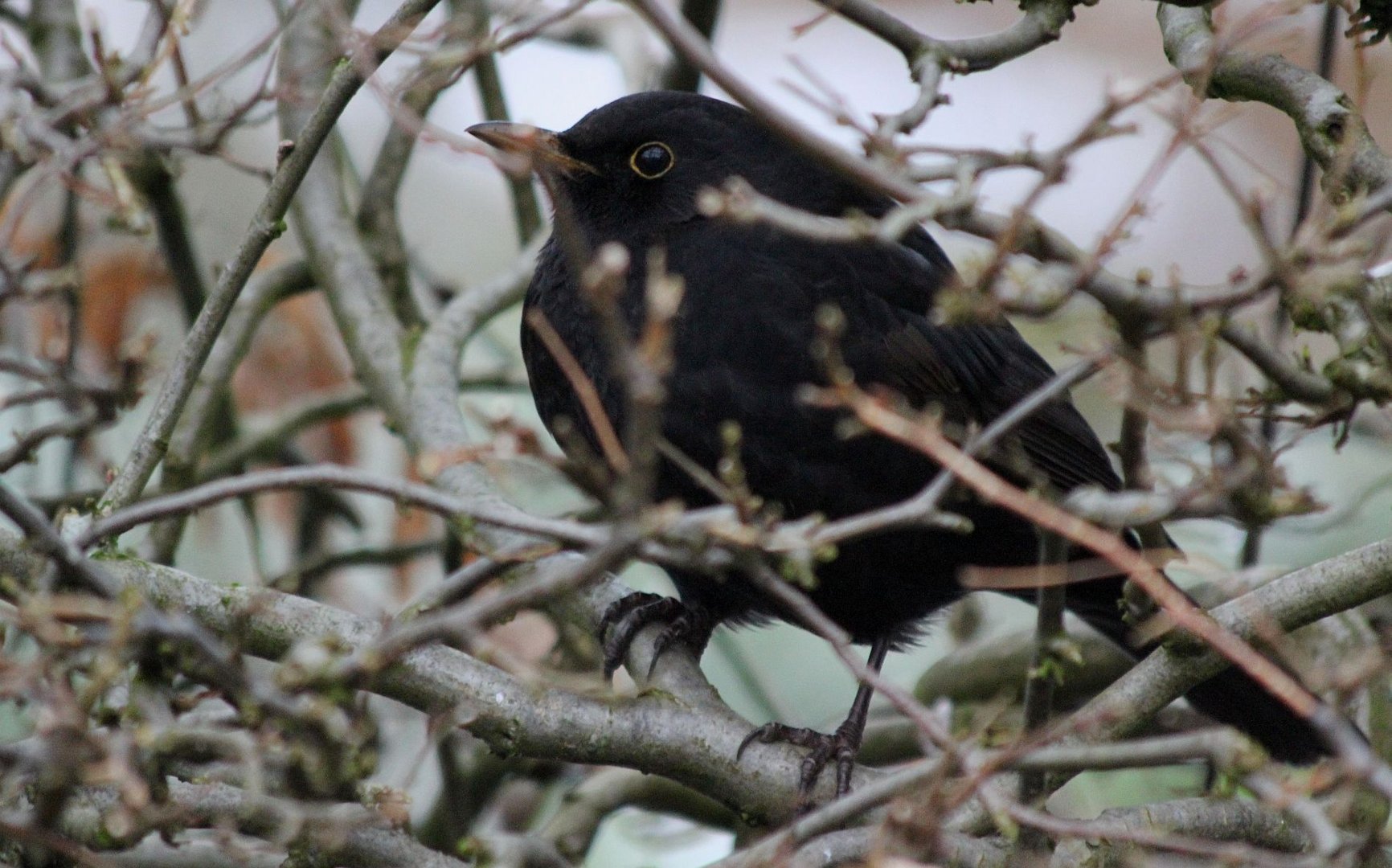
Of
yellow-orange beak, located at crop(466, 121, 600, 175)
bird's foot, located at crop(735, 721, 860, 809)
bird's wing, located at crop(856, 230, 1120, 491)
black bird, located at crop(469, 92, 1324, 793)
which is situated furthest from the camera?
yellow-orange beak, located at crop(466, 121, 600, 175)

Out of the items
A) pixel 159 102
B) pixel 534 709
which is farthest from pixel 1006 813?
pixel 159 102

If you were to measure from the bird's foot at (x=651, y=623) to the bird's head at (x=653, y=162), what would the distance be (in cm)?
89

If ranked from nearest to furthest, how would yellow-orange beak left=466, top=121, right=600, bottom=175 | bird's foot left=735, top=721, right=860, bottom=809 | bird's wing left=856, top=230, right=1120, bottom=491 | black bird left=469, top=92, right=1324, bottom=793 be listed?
1. bird's foot left=735, top=721, right=860, bottom=809
2. black bird left=469, top=92, right=1324, bottom=793
3. bird's wing left=856, top=230, right=1120, bottom=491
4. yellow-orange beak left=466, top=121, right=600, bottom=175

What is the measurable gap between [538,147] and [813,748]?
161 centimetres

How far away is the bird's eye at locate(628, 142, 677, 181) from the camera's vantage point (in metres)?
3.86

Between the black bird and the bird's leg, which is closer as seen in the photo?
the bird's leg

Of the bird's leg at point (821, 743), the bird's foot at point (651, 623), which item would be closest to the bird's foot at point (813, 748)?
the bird's leg at point (821, 743)

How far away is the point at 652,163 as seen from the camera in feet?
12.7

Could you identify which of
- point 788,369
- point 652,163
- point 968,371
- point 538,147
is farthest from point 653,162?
point 968,371

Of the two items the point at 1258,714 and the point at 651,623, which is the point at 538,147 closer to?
Answer: the point at 651,623

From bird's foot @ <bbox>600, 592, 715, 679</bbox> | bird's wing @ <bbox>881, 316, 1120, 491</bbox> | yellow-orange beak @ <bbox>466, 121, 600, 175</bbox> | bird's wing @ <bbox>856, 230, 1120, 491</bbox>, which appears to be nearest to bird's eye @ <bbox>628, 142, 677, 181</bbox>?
yellow-orange beak @ <bbox>466, 121, 600, 175</bbox>

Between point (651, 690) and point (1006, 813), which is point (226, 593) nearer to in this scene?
point (651, 690)

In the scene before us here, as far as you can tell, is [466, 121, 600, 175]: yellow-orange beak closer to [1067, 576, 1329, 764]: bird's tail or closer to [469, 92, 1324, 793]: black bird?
[469, 92, 1324, 793]: black bird

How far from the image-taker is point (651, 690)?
3059 mm
